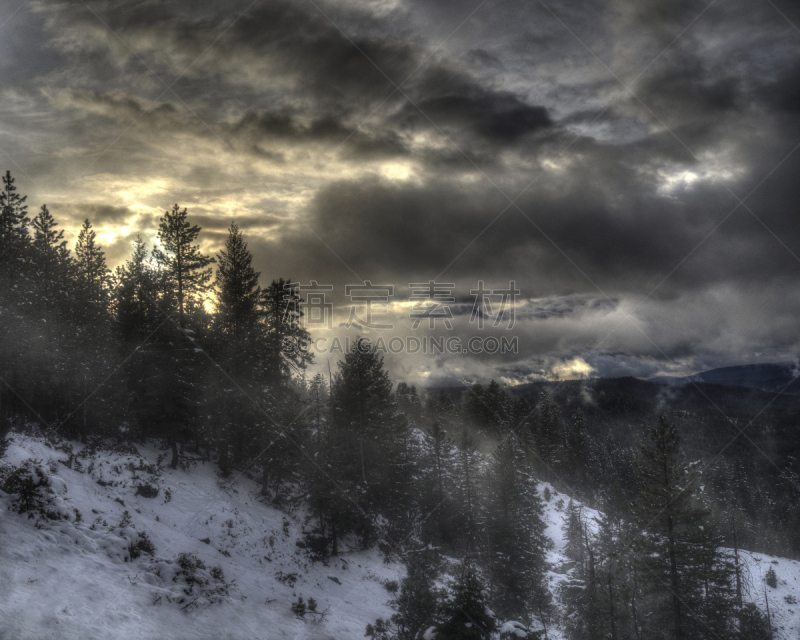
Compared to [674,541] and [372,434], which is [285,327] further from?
[674,541]

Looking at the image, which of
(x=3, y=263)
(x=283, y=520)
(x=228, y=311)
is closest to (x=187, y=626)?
(x=283, y=520)

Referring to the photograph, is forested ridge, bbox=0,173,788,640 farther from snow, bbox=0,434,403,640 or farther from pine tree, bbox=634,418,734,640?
snow, bbox=0,434,403,640

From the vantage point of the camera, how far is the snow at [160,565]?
11.7 meters

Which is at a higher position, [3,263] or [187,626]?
[3,263]

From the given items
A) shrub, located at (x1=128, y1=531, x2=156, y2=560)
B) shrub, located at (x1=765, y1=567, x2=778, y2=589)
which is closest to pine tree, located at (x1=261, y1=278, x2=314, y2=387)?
shrub, located at (x1=128, y1=531, x2=156, y2=560)

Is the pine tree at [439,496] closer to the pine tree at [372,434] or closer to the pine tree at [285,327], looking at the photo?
the pine tree at [372,434]

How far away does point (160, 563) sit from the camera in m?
16.4

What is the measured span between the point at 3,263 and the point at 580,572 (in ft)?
167

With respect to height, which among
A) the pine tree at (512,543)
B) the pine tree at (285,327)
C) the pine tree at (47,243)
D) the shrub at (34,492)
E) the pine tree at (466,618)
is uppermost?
the pine tree at (47,243)

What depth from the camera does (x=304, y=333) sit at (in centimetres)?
3544

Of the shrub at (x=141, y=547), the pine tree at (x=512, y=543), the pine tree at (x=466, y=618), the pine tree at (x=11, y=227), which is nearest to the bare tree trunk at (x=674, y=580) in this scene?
the pine tree at (x=512, y=543)

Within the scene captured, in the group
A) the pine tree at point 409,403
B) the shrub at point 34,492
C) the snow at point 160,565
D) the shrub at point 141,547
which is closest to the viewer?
the snow at point 160,565

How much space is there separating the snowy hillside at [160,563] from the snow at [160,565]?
2.0 inches

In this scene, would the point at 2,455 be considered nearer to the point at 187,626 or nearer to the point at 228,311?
the point at 187,626
